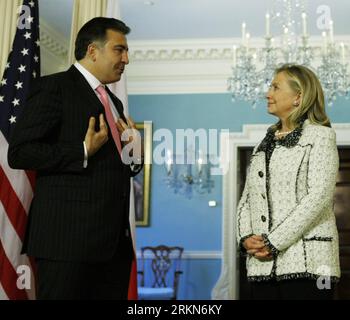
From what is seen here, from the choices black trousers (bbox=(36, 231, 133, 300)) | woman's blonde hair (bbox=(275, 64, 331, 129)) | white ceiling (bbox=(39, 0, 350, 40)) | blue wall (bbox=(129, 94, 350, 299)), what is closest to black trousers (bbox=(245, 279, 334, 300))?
black trousers (bbox=(36, 231, 133, 300))

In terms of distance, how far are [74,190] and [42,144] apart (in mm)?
176

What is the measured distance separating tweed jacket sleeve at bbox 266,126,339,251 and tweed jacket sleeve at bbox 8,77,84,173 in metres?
0.72

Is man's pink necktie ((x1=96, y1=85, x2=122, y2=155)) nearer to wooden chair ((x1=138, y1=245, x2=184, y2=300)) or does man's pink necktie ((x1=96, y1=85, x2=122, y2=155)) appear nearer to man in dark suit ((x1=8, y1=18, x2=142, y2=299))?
man in dark suit ((x1=8, y1=18, x2=142, y2=299))

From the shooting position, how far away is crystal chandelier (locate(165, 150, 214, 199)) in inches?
244

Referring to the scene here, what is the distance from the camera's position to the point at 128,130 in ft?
5.92

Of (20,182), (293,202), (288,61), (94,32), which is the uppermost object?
(288,61)

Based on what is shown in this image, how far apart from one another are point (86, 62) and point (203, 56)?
4.68 m

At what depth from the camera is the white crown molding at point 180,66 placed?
6.33 m

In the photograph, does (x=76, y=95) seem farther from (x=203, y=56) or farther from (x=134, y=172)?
(x=203, y=56)

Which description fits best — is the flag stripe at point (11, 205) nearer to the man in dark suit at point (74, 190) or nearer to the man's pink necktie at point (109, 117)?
the man in dark suit at point (74, 190)

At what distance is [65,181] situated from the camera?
1652 mm

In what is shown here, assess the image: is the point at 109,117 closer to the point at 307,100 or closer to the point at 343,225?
the point at 307,100

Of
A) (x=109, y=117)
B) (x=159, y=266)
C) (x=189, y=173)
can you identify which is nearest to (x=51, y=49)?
(x=189, y=173)

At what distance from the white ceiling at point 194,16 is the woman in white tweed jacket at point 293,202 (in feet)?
11.6
